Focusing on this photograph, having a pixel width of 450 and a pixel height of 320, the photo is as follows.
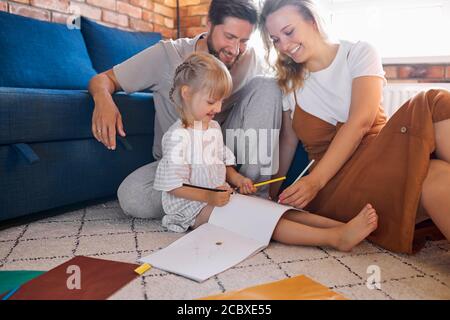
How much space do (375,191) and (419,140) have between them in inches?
6.8

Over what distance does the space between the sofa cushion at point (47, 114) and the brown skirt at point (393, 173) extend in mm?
816

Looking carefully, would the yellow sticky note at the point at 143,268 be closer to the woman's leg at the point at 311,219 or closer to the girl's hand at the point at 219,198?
the girl's hand at the point at 219,198

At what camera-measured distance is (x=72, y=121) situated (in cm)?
137

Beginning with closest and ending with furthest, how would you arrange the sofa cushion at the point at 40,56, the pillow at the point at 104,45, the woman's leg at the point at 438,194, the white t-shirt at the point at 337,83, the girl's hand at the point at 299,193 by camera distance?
1. the woman's leg at the point at 438,194
2. the girl's hand at the point at 299,193
3. the white t-shirt at the point at 337,83
4. the sofa cushion at the point at 40,56
5. the pillow at the point at 104,45

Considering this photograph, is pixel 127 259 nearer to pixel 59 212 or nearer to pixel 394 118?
pixel 59 212

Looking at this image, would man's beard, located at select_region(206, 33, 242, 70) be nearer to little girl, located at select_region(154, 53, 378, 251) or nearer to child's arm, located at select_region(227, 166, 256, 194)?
little girl, located at select_region(154, 53, 378, 251)

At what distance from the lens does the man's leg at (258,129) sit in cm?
135

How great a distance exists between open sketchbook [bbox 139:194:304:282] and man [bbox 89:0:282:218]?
0.22 m

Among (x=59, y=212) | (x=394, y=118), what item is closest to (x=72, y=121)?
(x=59, y=212)

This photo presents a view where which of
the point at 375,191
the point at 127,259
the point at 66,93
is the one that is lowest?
the point at 127,259

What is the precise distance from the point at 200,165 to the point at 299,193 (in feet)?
1.03

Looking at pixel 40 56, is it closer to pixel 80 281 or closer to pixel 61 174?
pixel 61 174

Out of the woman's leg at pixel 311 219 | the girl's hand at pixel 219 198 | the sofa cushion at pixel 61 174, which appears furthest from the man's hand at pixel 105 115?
the woman's leg at pixel 311 219
